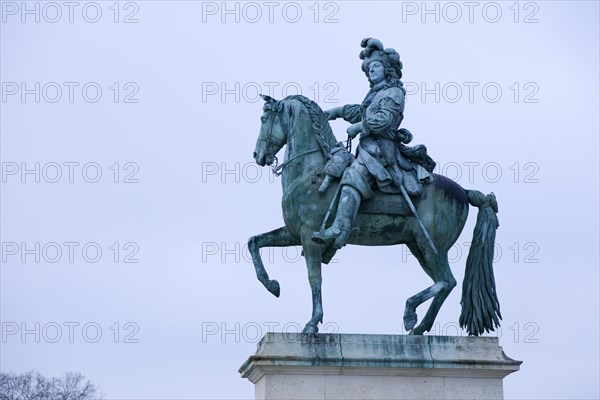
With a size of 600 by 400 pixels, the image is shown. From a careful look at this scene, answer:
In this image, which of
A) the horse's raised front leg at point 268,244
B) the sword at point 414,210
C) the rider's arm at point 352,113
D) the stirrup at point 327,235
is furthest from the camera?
the rider's arm at point 352,113

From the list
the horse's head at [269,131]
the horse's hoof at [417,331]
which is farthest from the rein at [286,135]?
the horse's hoof at [417,331]

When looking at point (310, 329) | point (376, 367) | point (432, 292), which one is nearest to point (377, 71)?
point (432, 292)

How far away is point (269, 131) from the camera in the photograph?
18.3m

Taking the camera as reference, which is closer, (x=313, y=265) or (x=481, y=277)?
(x=313, y=265)

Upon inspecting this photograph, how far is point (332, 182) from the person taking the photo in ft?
58.9

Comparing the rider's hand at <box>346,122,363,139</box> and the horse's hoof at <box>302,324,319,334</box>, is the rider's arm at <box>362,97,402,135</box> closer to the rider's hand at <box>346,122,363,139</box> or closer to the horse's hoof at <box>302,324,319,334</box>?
the rider's hand at <box>346,122,363,139</box>

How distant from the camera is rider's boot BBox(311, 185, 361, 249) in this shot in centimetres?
1745

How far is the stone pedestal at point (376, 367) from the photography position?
17141 mm

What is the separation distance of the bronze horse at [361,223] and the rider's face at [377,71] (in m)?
0.85

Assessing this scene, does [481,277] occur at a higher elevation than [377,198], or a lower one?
lower

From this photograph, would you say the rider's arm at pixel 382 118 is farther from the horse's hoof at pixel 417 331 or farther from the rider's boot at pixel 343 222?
the horse's hoof at pixel 417 331

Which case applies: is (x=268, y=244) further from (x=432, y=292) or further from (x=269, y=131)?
(x=432, y=292)

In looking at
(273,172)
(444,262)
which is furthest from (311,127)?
(444,262)

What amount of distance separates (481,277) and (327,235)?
7.54ft
